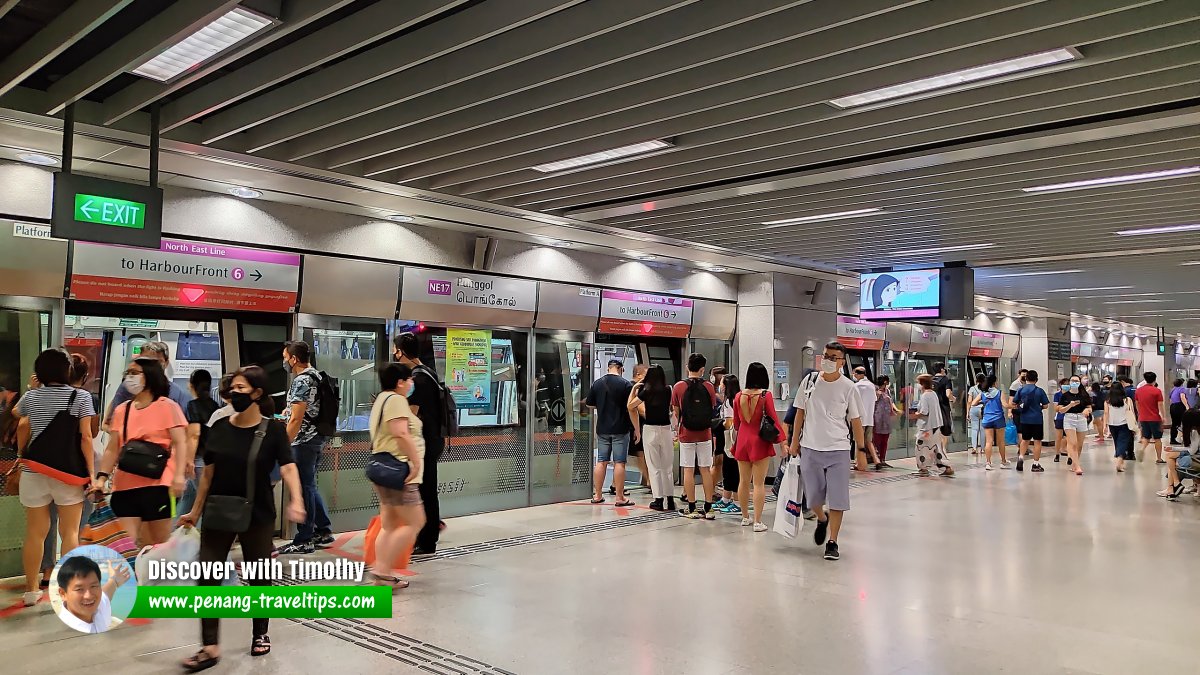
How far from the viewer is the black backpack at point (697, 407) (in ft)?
26.7

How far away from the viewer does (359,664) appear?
156 inches

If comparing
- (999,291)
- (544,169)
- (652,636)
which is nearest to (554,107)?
(544,169)

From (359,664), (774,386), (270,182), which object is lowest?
(359,664)

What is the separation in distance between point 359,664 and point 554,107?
326 cm

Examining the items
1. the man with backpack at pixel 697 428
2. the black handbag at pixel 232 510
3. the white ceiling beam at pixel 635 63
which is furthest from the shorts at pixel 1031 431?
the black handbag at pixel 232 510

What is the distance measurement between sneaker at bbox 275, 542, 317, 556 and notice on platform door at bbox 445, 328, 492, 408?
236cm

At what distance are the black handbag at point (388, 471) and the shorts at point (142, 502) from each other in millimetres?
1138

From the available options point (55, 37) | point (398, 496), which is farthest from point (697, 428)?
point (55, 37)

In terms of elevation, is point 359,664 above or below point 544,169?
below

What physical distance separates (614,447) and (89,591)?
17.8 ft

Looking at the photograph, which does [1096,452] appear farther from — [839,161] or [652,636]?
[652,636]

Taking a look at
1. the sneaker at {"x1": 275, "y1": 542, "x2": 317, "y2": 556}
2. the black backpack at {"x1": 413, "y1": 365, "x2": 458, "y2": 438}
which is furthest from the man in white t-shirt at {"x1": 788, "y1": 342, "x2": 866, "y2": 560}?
the sneaker at {"x1": 275, "y1": 542, "x2": 317, "y2": 556}

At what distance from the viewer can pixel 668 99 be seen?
4805 mm

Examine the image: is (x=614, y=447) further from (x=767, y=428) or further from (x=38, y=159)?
(x=38, y=159)
